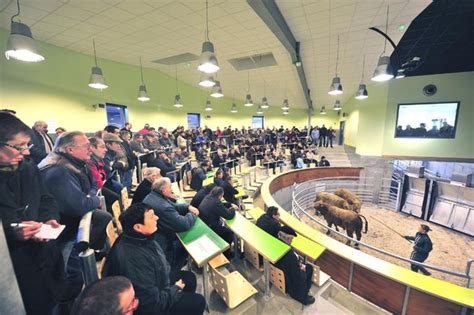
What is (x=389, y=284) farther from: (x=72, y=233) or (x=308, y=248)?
(x=72, y=233)

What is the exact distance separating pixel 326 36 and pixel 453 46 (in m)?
5.44

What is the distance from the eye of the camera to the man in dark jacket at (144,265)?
1296 millimetres

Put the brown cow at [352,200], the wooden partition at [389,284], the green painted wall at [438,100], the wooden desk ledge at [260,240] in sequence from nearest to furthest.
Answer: the wooden desk ledge at [260,240] < the wooden partition at [389,284] < the brown cow at [352,200] < the green painted wall at [438,100]

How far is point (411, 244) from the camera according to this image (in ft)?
20.0

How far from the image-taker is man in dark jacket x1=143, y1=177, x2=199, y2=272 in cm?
208

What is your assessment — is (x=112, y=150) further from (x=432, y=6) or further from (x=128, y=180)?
(x=432, y=6)

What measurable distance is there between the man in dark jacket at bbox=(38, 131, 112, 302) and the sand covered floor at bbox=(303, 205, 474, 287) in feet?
21.3

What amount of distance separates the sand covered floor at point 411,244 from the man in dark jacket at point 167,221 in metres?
5.61

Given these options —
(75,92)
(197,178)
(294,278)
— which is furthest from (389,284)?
(75,92)

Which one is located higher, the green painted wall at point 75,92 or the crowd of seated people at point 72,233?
the green painted wall at point 75,92

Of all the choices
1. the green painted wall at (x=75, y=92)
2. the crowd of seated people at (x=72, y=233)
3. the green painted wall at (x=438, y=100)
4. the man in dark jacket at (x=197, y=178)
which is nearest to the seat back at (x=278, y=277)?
the crowd of seated people at (x=72, y=233)

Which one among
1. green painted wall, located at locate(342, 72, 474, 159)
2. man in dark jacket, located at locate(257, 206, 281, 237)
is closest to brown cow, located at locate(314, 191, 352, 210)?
man in dark jacket, located at locate(257, 206, 281, 237)

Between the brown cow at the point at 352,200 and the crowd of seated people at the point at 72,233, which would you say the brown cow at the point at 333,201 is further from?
the crowd of seated people at the point at 72,233

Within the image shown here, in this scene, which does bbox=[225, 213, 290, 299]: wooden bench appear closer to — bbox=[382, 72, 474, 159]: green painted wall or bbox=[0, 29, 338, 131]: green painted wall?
bbox=[0, 29, 338, 131]: green painted wall
